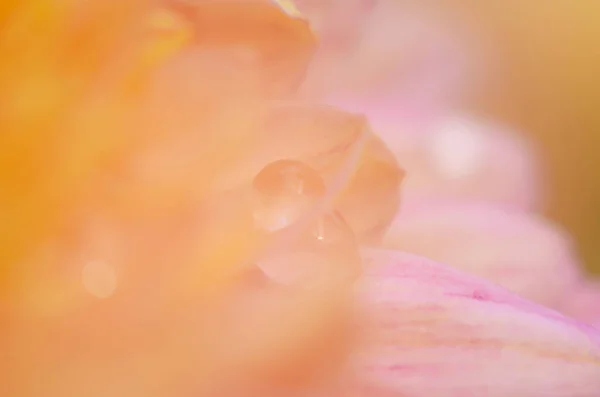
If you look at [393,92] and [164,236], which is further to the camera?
[393,92]

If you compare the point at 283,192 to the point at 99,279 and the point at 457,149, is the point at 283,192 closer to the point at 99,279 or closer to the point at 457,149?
the point at 99,279

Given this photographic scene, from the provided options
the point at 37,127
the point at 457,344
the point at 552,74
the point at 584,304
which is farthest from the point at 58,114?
the point at 552,74

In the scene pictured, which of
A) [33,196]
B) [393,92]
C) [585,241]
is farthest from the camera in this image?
[585,241]

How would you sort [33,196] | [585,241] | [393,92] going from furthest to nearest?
[585,241] → [393,92] → [33,196]

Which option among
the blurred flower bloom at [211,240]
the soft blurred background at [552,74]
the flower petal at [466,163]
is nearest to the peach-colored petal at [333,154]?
the blurred flower bloom at [211,240]

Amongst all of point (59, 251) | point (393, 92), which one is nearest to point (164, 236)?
point (59, 251)

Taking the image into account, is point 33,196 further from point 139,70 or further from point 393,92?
point 393,92

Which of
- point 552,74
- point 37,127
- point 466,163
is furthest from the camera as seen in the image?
point 552,74
